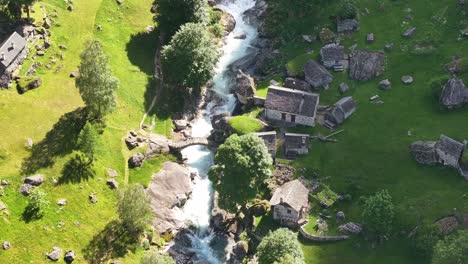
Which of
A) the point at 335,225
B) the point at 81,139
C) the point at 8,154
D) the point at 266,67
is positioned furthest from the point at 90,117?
the point at 335,225

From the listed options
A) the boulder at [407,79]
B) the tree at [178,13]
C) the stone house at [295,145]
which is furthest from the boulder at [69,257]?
the boulder at [407,79]

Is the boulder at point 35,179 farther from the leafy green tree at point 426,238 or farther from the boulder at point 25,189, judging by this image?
the leafy green tree at point 426,238

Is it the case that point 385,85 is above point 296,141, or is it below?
above

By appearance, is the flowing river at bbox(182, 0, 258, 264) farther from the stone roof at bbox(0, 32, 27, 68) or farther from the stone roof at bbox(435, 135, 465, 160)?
the stone roof at bbox(435, 135, 465, 160)

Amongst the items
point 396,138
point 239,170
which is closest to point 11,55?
point 239,170

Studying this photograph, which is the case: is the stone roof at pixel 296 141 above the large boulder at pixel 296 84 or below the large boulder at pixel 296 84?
below

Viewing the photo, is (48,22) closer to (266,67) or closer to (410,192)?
(266,67)

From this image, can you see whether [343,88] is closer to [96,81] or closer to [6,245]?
[96,81]

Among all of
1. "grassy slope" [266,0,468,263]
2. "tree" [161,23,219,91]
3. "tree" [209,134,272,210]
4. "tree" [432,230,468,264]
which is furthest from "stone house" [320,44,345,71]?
"tree" [432,230,468,264]
